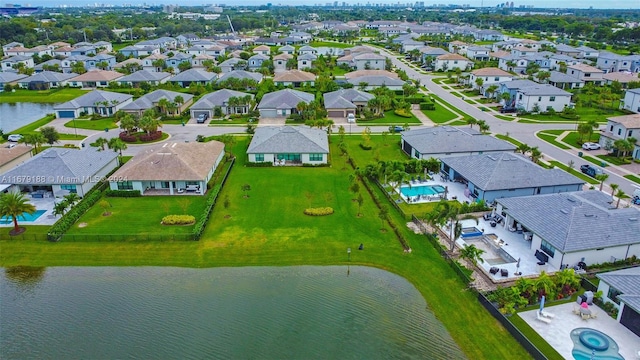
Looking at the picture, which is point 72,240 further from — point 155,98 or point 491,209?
point 155,98

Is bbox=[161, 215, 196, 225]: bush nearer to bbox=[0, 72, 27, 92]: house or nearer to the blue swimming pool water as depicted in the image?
the blue swimming pool water

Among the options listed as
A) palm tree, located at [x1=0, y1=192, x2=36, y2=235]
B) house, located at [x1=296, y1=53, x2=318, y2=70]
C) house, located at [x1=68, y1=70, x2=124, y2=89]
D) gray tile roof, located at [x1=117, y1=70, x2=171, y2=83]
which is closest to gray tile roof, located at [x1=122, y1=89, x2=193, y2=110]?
gray tile roof, located at [x1=117, y1=70, x2=171, y2=83]

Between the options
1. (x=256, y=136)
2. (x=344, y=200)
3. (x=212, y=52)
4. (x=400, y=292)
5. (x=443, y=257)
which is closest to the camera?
(x=400, y=292)

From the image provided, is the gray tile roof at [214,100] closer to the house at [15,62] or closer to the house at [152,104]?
the house at [152,104]

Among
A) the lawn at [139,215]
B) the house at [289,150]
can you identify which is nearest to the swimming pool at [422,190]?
the house at [289,150]

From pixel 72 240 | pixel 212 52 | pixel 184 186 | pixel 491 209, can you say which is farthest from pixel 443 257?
pixel 212 52

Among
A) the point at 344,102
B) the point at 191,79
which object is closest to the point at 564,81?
the point at 344,102
